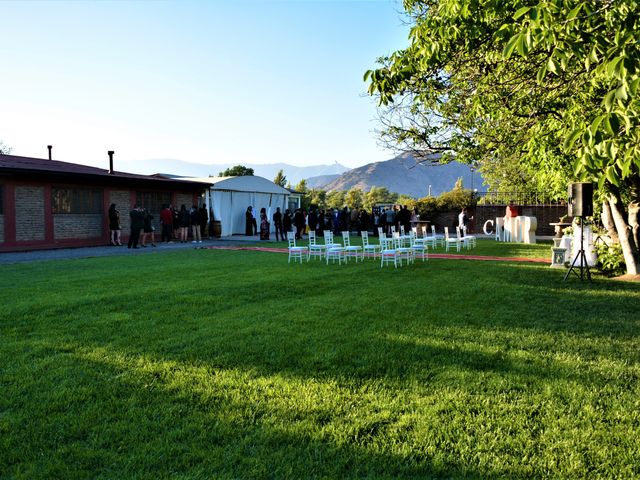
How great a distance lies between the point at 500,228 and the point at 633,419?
21956 millimetres

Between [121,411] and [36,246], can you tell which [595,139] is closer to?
[121,411]

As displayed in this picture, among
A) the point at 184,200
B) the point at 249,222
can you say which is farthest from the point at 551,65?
the point at 249,222

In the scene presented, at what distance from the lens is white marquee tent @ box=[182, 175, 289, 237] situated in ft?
89.4

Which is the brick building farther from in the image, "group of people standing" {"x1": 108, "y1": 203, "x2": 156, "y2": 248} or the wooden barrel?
the wooden barrel

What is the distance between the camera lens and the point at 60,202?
64.0ft

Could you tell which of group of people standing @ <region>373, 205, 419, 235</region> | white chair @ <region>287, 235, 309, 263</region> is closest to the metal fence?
group of people standing @ <region>373, 205, 419, 235</region>

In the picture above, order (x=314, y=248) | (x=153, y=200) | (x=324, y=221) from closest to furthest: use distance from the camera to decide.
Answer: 1. (x=314, y=248)
2. (x=153, y=200)
3. (x=324, y=221)

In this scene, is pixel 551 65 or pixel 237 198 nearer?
pixel 551 65

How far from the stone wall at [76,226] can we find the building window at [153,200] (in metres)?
2.30

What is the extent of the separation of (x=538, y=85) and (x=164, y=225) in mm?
18170

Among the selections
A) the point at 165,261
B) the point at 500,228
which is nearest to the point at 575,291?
the point at 165,261

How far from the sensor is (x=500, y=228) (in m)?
24.3

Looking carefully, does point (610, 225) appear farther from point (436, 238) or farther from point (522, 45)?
point (522, 45)

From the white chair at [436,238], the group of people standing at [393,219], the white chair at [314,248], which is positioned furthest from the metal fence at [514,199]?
the white chair at [314,248]
